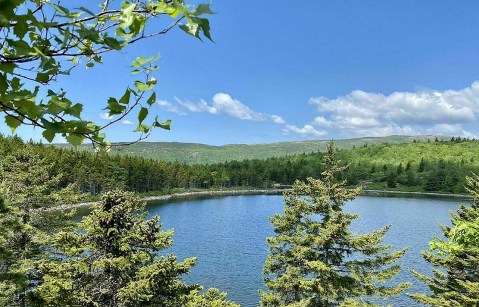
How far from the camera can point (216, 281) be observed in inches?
1528

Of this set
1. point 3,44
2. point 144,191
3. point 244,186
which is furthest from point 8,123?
point 244,186

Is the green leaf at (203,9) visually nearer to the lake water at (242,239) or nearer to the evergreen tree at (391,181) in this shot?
the lake water at (242,239)

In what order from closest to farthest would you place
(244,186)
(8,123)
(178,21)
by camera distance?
(178,21), (8,123), (244,186)

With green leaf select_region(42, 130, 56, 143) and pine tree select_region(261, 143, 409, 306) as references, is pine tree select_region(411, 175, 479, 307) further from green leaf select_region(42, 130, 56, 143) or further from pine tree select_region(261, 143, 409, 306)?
green leaf select_region(42, 130, 56, 143)

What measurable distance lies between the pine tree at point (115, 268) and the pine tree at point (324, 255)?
5983 millimetres

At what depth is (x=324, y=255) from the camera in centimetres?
1816

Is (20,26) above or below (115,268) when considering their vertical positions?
above

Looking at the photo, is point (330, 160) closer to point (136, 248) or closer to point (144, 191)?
point (136, 248)

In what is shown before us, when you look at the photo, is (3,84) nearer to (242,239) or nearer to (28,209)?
(28,209)

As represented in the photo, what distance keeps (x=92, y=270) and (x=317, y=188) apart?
1141 cm

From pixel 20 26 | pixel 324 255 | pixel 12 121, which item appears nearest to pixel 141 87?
pixel 20 26

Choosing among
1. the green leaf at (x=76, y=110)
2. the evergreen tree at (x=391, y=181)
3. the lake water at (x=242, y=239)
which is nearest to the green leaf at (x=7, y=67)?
the green leaf at (x=76, y=110)

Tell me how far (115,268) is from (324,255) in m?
10.3

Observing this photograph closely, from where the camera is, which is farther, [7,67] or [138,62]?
[138,62]
